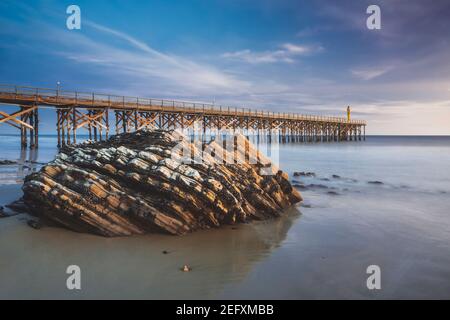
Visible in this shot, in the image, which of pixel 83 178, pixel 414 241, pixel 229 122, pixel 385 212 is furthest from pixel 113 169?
pixel 229 122

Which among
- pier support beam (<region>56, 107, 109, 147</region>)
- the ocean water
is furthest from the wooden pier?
the ocean water

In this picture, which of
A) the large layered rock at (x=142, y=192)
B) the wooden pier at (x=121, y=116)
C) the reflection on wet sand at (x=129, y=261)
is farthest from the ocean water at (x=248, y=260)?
the wooden pier at (x=121, y=116)

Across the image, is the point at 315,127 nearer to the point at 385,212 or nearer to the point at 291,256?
the point at 385,212

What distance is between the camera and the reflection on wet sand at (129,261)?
213 inches

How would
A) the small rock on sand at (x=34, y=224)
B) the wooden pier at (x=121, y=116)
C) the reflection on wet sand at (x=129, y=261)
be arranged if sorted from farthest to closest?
the wooden pier at (x=121, y=116)
the small rock on sand at (x=34, y=224)
the reflection on wet sand at (x=129, y=261)

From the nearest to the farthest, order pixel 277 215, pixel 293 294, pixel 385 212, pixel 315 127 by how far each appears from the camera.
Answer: pixel 293 294 < pixel 277 215 < pixel 385 212 < pixel 315 127

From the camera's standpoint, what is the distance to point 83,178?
8617 mm

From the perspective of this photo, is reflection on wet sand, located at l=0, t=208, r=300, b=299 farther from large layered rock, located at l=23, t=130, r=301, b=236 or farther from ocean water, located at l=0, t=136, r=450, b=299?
large layered rock, located at l=23, t=130, r=301, b=236

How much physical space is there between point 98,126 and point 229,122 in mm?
22549

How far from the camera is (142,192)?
8836 millimetres

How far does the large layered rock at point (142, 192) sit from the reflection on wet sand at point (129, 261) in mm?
476

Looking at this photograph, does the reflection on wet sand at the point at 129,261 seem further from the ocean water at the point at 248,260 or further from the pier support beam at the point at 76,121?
the pier support beam at the point at 76,121

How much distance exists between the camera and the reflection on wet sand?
5.41 m

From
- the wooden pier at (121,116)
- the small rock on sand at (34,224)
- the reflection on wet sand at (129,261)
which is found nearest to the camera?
the reflection on wet sand at (129,261)
